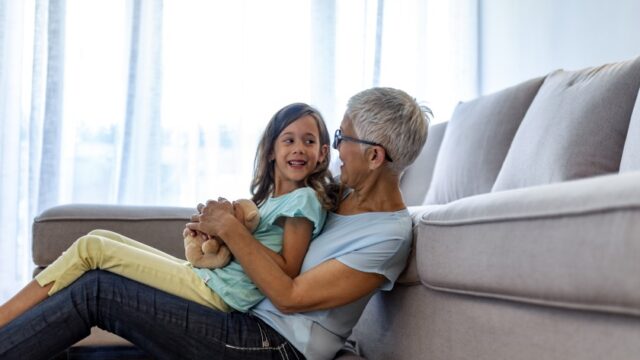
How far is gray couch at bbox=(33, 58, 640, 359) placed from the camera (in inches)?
33.4

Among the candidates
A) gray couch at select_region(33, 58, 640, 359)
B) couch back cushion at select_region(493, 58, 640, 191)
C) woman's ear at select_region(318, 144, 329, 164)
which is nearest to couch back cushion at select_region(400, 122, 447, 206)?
gray couch at select_region(33, 58, 640, 359)

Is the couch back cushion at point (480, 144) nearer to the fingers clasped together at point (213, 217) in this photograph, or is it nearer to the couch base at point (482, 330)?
the couch base at point (482, 330)

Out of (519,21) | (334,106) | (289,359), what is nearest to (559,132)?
(289,359)

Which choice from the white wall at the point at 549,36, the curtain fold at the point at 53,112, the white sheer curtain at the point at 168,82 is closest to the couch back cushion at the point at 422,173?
the white wall at the point at 549,36

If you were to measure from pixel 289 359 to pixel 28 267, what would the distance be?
7.74ft

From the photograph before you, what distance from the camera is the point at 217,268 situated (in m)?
1.50

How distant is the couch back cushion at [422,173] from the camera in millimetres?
2793

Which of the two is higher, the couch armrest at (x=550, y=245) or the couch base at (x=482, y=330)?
the couch armrest at (x=550, y=245)

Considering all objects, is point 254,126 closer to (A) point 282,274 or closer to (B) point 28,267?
(B) point 28,267

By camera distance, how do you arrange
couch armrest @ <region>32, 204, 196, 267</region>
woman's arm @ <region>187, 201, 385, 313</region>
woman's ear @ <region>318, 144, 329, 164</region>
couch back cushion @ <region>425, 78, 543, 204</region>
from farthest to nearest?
couch back cushion @ <region>425, 78, 543, 204</region>, couch armrest @ <region>32, 204, 196, 267</region>, woman's ear @ <region>318, 144, 329, 164</region>, woman's arm @ <region>187, 201, 385, 313</region>

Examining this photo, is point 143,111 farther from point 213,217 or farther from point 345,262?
point 345,262

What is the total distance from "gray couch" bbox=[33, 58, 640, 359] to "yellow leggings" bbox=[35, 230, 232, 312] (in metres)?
0.39

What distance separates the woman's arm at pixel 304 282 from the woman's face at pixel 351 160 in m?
0.22

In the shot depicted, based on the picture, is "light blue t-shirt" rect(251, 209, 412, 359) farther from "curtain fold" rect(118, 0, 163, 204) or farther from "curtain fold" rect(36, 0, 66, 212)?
"curtain fold" rect(36, 0, 66, 212)
